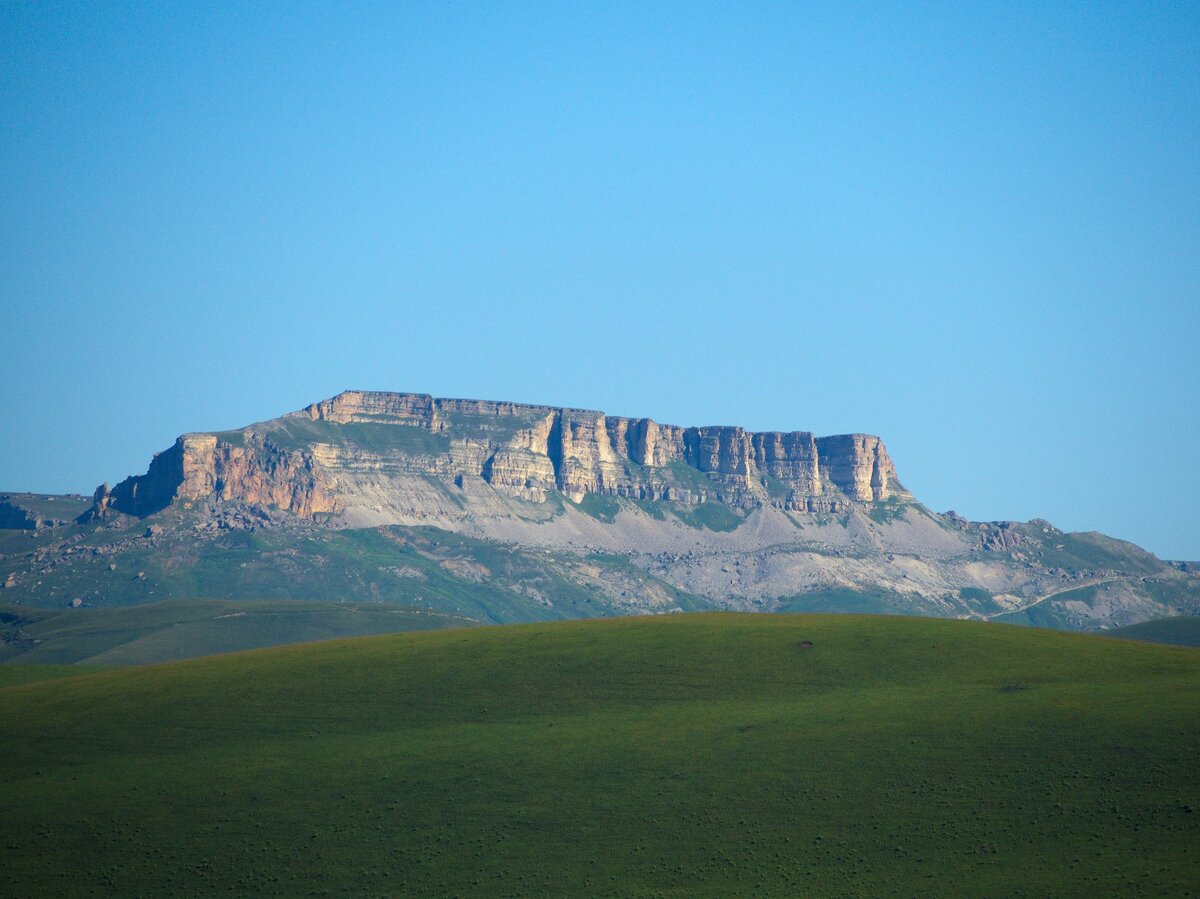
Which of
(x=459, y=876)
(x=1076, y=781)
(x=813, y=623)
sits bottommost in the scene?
(x=459, y=876)

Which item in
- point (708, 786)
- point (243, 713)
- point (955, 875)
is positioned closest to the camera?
point (955, 875)

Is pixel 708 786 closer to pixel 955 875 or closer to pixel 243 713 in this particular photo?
pixel 955 875

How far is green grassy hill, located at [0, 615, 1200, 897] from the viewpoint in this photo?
103 metres

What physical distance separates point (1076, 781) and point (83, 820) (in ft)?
246

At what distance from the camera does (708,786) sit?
11625 cm

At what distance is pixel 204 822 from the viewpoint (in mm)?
116438

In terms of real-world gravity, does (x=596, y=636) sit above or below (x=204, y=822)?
above

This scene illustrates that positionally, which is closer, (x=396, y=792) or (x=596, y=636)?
(x=396, y=792)

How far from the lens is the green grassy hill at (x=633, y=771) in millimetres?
103312

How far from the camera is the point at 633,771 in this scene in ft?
395

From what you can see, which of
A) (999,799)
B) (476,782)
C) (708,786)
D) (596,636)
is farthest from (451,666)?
(999,799)

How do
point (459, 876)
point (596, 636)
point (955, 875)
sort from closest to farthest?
1. point (955, 875)
2. point (459, 876)
3. point (596, 636)

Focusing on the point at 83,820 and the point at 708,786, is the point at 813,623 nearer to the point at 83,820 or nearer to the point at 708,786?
the point at 708,786

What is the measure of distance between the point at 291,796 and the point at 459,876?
21.1 metres
